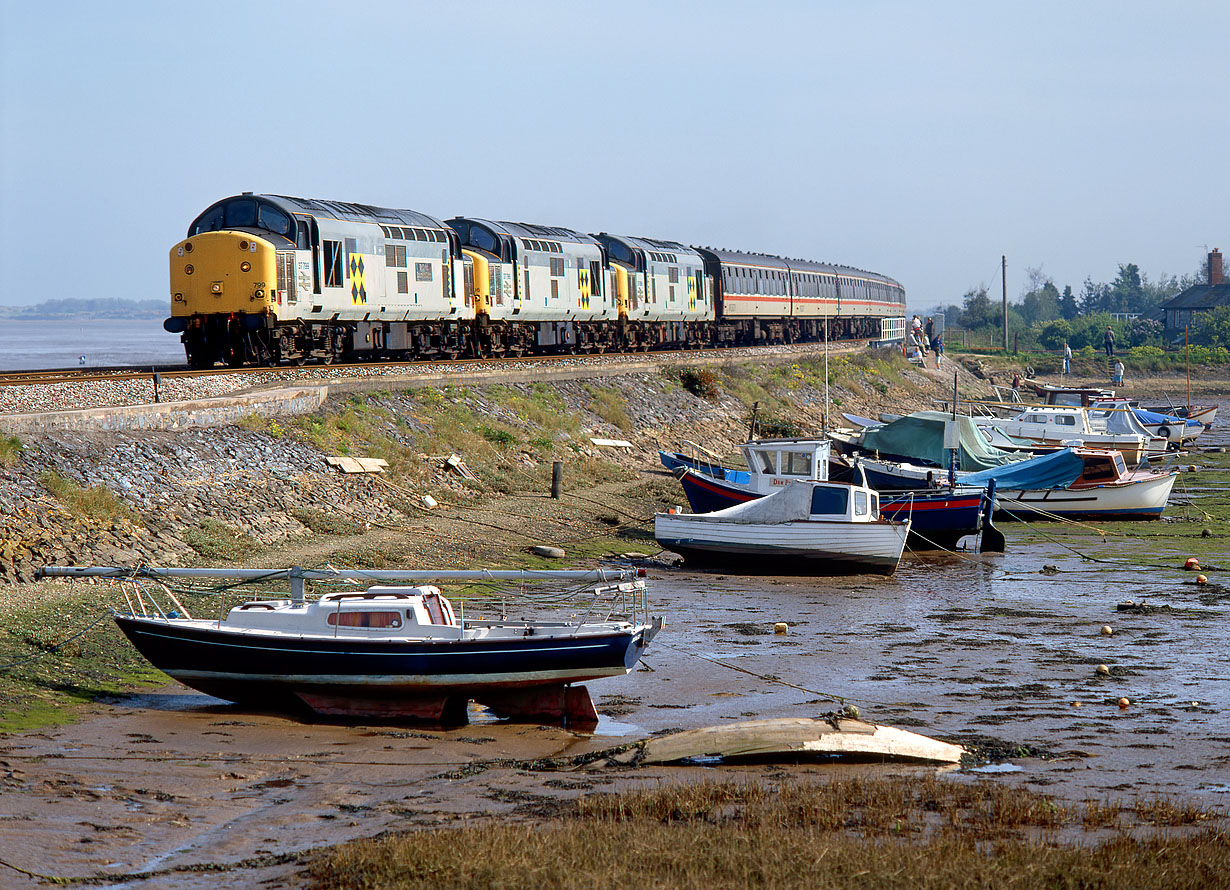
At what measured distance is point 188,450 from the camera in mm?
24141

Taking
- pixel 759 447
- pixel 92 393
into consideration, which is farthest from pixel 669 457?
pixel 92 393

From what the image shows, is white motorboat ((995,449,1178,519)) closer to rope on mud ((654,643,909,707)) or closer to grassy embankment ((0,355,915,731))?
grassy embankment ((0,355,915,731))

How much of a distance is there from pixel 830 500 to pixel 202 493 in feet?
39.6

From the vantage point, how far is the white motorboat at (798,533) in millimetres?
25219

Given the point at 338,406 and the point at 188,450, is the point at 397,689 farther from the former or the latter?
the point at 338,406

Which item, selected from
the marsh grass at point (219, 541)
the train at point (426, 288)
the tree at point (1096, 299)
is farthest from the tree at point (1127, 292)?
the marsh grass at point (219, 541)

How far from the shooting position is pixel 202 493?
75.5ft

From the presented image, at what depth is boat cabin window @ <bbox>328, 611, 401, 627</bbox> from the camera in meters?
15.2

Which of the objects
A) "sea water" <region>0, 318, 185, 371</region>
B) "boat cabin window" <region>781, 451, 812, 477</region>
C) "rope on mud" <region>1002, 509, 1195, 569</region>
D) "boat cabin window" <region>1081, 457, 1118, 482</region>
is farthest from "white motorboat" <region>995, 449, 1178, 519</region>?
"sea water" <region>0, 318, 185, 371</region>

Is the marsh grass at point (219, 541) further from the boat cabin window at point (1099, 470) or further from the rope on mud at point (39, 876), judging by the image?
the boat cabin window at point (1099, 470)

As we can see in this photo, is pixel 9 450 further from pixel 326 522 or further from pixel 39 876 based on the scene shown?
pixel 39 876

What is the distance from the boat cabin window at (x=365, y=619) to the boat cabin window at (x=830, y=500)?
40.0 ft

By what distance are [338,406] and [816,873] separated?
22.9 metres

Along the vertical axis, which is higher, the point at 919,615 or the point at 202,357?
the point at 202,357
